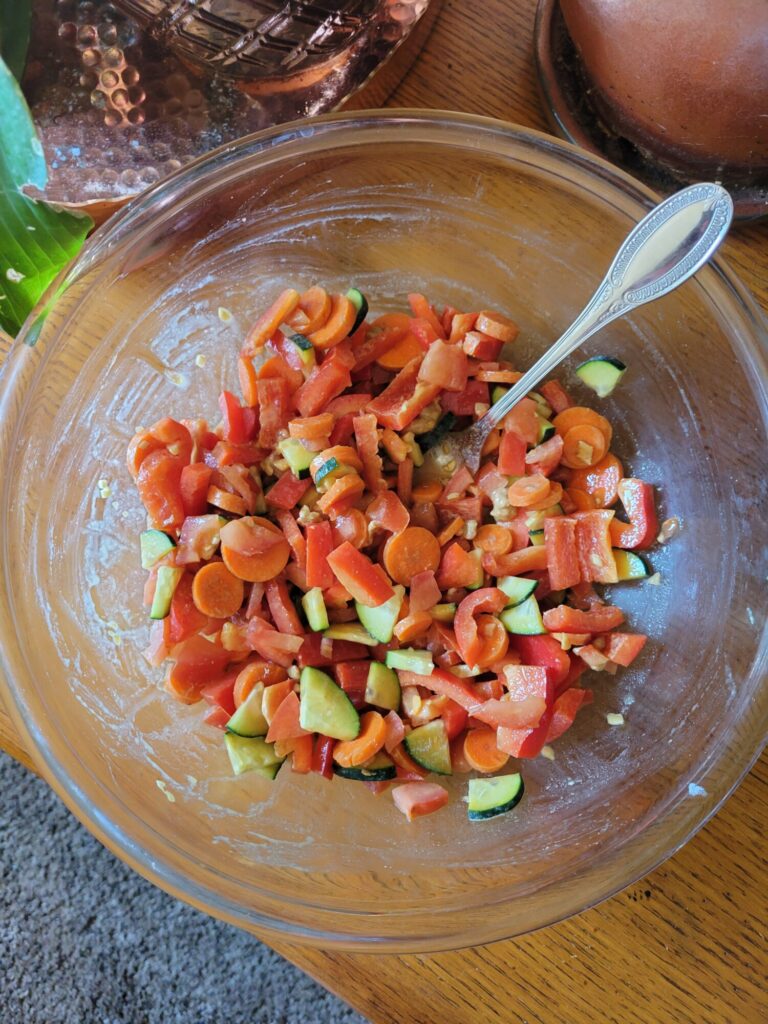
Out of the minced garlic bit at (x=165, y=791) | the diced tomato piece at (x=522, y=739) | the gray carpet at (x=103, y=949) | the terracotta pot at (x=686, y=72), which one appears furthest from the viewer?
the gray carpet at (x=103, y=949)

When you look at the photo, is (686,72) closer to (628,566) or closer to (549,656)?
(628,566)

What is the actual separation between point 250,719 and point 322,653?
0.51ft

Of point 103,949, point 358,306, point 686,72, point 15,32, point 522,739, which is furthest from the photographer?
point 103,949

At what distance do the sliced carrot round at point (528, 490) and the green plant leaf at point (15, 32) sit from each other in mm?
1140

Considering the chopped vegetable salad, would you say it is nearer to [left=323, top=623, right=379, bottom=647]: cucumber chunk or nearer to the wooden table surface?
[left=323, top=623, right=379, bottom=647]: cucumber chunk

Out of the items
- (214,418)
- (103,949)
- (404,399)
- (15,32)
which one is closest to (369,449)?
(404,399)

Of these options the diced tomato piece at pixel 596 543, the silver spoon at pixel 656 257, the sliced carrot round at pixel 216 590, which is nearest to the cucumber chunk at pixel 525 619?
the diced tomato piece at pixel 596 543

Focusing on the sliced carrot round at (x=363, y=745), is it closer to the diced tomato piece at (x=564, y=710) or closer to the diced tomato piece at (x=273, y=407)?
the diced tomato piece at (x=564, y=710)

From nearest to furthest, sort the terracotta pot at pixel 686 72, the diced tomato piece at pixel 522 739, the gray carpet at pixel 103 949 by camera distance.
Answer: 1. the terracotta pot at pixel 686 72
2. the diced tomato piece at pixel 522 739
3. the gray carpet at pixel 103 949

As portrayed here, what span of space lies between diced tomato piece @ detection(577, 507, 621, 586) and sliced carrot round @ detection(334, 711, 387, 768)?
0.42 meters

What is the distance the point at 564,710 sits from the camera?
144cm

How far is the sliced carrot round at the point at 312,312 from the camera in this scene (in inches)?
58.7

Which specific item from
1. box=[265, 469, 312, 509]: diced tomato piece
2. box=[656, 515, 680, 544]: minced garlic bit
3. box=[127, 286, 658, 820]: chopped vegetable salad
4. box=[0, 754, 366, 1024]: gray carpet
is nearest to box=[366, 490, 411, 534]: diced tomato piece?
box=[127, 286, 658, 820]: chopped vegetable salad

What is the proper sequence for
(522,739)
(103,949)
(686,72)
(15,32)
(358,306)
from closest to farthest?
1. (686,72)
2. (522,739)
3. (358,306)
4. (15,32)
5. (103,949)
